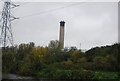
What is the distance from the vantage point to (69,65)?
21375 millimetres

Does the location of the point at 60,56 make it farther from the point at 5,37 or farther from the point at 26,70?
the point at 5,37

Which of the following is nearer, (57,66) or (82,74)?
(82,74)

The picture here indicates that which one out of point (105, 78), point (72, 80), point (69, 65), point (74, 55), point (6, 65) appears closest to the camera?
point (105, 78)

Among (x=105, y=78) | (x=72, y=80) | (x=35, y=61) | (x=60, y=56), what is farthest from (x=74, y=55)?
(x=105, y=78)

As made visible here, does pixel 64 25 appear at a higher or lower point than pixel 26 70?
higher

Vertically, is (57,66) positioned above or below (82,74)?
above

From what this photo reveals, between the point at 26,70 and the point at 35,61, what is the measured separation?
47.6 inches

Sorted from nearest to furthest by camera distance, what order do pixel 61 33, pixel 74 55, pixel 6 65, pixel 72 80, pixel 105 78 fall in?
pixel 105 78 → pixel 72 80 → pixel 6 65 → pixel 74 55 → pixel 61 33

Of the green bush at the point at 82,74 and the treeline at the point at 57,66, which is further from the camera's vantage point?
the treeline at the point at 57,66

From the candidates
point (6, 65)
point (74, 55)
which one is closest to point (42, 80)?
point (6, 65)

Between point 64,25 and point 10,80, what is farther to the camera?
point 64,25

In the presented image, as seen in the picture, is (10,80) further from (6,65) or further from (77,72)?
(77,72)

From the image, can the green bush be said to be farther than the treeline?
No

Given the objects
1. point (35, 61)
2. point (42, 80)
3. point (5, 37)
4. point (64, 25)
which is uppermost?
point (64, 25)
